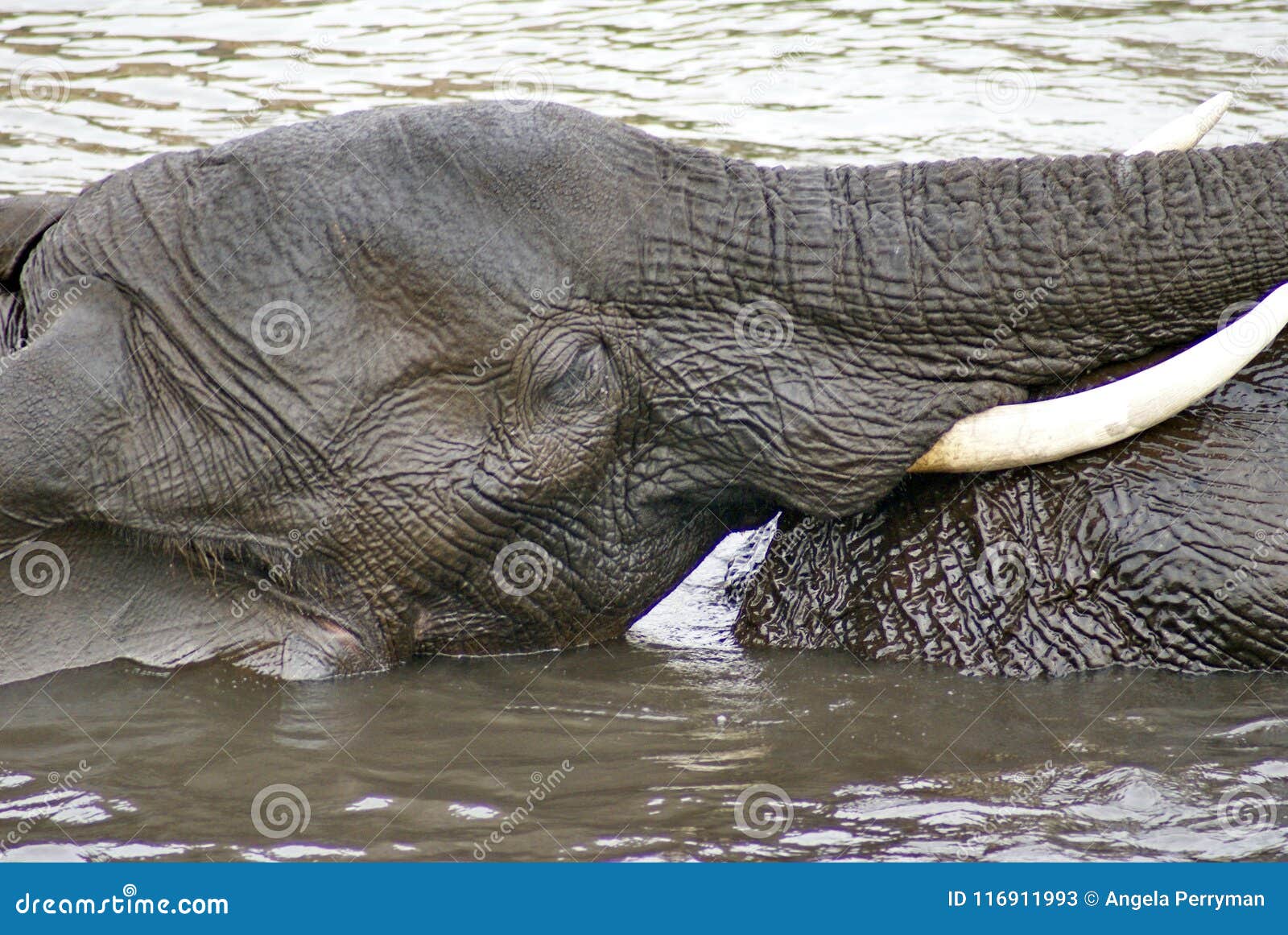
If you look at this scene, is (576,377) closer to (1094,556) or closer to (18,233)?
(1094,556)

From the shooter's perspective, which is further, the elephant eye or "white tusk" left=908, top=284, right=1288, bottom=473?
the elephant eye

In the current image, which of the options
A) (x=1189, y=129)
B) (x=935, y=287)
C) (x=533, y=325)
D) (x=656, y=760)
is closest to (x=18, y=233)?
(x=533, y=325)

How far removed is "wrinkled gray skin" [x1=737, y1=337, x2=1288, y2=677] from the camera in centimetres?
479

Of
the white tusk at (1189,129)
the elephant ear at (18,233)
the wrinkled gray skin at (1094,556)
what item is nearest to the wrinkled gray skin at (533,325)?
the elephant ear at (18,233)

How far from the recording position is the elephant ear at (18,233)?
513 centimetres

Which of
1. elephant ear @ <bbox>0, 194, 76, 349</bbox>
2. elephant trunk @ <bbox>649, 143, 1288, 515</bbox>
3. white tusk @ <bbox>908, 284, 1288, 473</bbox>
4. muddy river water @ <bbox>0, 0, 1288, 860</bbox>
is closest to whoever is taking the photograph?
muddy river water @ <bbox>0, 0, 1288, 860</bbox>

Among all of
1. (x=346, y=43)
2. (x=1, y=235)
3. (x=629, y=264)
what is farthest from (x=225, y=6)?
(x=629, y=264)

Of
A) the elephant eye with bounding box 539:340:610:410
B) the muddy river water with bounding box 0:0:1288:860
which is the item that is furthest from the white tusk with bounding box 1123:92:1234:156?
the elephant eye with bounding box 539:340:610:410

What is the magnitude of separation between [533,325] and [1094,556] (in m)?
1.75

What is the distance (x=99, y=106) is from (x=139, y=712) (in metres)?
8.06

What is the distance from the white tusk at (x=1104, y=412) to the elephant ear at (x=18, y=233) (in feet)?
9.04

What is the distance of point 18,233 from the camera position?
207 inches

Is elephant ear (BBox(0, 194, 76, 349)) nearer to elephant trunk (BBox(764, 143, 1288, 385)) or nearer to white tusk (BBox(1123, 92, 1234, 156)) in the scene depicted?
elephant trunk (BBox(764, 143, 1288, 385))

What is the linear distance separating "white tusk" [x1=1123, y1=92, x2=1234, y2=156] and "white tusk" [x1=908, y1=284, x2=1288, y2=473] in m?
0.77
